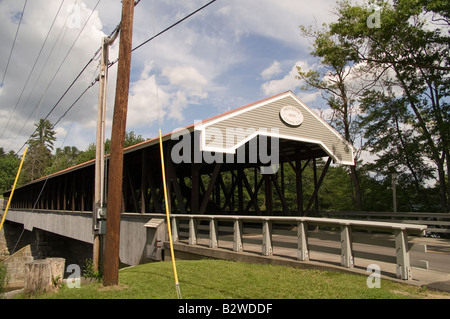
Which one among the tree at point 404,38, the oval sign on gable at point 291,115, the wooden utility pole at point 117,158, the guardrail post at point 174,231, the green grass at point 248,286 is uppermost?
the tree at point 404,38

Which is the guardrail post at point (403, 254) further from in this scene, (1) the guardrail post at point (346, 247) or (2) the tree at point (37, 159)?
(2) the tree at point (37, 159)

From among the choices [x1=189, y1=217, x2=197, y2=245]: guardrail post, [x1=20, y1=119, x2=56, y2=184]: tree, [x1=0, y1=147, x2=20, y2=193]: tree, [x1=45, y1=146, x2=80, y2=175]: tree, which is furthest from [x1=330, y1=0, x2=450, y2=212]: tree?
[x1=0, y1=147, x2=20, y2=193]: tree

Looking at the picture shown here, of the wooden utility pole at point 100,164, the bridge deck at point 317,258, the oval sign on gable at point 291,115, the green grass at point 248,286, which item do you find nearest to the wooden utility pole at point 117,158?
the green grass at point 248,286

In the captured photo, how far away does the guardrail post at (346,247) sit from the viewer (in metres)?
6.84

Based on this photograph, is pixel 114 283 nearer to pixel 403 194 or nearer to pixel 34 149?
pixel 403 194

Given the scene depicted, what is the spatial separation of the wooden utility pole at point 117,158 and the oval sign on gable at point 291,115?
8.53 meters

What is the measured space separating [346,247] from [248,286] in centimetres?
211

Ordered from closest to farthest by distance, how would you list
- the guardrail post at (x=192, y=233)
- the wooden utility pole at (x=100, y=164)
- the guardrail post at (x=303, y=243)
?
the guardrail post at (x=303, y=243)
the wooden utility pole at (x=100, y=164)
the guardrail post at (x=192, y=233)

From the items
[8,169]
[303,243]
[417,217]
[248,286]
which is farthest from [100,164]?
[8,169]

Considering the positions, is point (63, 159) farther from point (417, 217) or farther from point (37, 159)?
point (417, 217)

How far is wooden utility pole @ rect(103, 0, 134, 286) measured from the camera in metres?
7.07

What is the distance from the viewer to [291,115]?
49.5 feet
